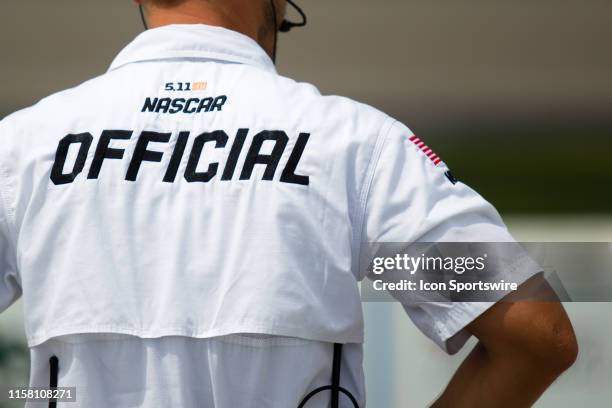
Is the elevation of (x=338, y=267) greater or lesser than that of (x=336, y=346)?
greater

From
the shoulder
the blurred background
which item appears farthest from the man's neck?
the blurred background

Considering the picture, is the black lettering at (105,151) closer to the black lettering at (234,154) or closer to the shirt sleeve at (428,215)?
the black lettering at (234,154)

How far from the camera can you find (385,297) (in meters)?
1.75

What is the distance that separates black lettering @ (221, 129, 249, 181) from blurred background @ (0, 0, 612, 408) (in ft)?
12.7

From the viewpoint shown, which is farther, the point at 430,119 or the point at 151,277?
the point at 430,119

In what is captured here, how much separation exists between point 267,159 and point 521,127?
451 centimetres

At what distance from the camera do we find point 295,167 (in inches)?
51.3

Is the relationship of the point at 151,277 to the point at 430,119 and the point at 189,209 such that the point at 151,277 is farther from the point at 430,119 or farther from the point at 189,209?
the point at 430,119

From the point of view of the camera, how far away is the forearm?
51.7 inches

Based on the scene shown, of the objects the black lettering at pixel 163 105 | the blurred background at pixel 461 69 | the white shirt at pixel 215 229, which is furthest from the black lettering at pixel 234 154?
the blurred background at pixel 461 69

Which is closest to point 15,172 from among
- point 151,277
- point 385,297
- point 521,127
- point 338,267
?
point 151,277

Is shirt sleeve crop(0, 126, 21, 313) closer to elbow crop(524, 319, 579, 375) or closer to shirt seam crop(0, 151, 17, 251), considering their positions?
shirt seam crop(0, 151, 17, 251)

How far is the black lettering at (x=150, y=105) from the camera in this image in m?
1.36

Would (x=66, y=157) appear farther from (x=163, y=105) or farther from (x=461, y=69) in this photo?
(x=461, y=69)
